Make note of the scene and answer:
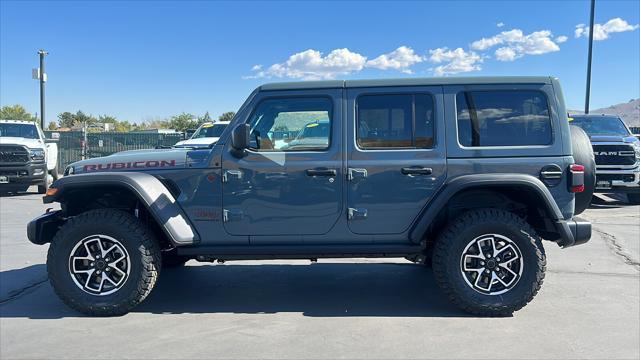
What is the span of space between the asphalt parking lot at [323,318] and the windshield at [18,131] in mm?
9953

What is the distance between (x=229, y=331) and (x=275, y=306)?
71cm

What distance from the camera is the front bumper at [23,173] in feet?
46.2

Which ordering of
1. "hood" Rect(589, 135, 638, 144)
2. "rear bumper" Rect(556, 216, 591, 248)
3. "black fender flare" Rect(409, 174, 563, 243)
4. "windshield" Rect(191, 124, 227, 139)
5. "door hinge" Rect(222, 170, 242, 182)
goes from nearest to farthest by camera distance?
"black fender flare" Rect(409, 174, 563, 243) → "rear bumper" Rect(556, 216, 591, 248) → "door hinge" Rect(222, 170, 242, 182) → "hood" Rect(589, 135, 638, 144) → "windshield" Rect(191, 124, 227, 139)

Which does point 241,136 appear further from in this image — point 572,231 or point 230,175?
point 572,231

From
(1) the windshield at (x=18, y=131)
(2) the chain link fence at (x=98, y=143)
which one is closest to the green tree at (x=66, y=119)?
(2) the chain link fence at (x=98, y=143)

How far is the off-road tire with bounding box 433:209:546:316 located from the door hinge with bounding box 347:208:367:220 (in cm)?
75

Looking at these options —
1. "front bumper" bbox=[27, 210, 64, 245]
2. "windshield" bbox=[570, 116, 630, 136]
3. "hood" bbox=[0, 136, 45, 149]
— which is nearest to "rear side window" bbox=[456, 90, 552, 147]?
"front bumper" bbox=[27, 210, 64, 245]

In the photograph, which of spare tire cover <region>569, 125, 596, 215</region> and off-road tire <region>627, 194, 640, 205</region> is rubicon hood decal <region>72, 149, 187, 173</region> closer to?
spare tire cover <region>569, 125, 596, 215</region>

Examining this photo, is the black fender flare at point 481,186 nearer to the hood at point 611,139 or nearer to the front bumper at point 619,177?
the front bumper at point 619,177

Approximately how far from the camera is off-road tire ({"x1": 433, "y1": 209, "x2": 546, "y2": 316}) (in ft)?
14.9

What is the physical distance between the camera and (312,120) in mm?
4746

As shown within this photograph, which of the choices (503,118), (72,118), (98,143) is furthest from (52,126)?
(503,118)

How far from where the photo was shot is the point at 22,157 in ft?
46.4

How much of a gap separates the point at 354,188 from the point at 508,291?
160cm
